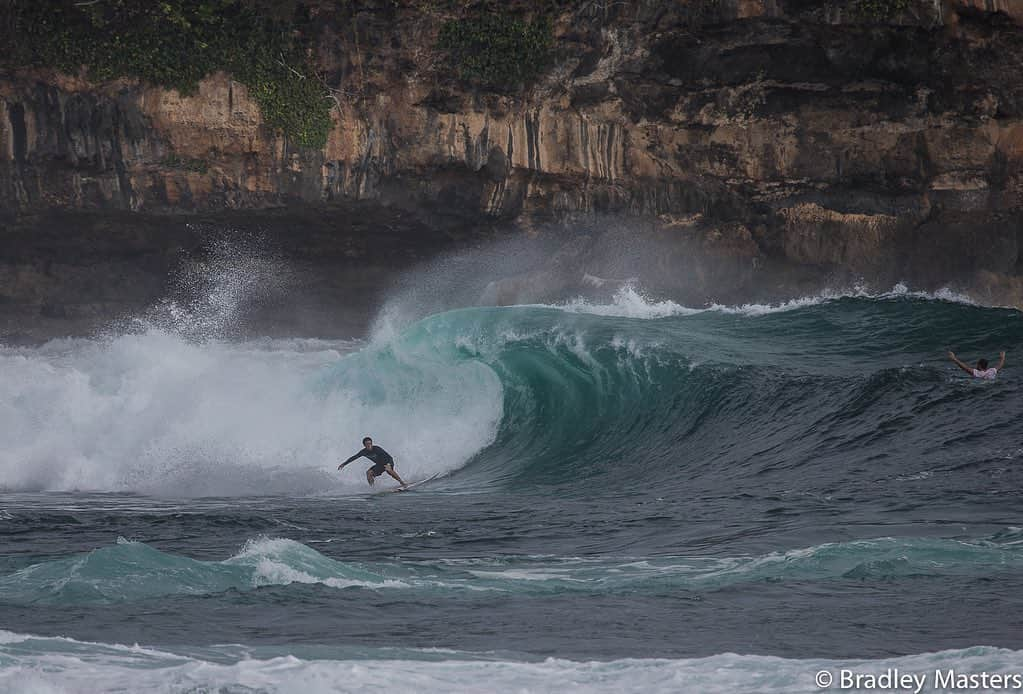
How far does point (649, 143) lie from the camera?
1986 cm

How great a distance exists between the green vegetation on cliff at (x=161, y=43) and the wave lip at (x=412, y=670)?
15.7 m

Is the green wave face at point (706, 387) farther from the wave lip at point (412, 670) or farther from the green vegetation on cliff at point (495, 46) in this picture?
the wave lip at point (412, 670)

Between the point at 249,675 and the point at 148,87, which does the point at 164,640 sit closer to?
the point at 249,675

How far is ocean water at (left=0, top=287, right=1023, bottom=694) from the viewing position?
5512 millimetres

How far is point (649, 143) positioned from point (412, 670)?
1569 centimetres

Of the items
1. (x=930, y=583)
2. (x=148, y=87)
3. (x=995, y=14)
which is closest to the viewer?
(x=930, y=583)

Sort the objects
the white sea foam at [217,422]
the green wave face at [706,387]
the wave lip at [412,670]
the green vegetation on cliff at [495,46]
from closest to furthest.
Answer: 1. the wave lip at [412,670]
2. the green wave face at [706,387]
3. the white sea foam at [217,422]
4. the green vegetation on cliff at [495,46]

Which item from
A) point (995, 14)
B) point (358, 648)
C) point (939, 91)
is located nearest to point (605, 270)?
point (939, 91)

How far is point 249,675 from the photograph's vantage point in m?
5.00

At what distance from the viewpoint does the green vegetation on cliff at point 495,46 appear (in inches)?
770

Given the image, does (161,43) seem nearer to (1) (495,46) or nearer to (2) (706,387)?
(1) (495,46)

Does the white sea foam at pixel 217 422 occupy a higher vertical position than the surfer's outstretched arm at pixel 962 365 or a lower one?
lower

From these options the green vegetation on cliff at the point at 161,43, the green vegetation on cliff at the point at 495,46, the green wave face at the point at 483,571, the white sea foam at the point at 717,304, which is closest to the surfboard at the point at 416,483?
the green wave face at the point at 483,571

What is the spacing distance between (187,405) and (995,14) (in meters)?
13.7
